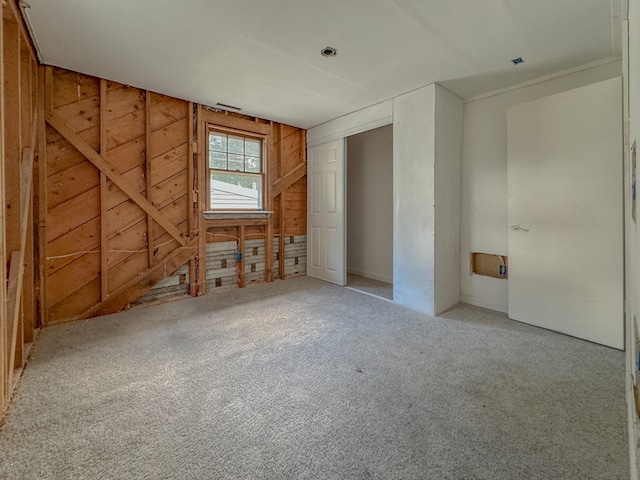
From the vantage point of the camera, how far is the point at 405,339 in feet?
8.04

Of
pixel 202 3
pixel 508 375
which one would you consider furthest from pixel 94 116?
pixel 508 375

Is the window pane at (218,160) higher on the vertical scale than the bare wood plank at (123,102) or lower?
lower

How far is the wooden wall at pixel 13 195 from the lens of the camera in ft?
4.94

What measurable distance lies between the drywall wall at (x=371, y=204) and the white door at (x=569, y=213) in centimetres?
186

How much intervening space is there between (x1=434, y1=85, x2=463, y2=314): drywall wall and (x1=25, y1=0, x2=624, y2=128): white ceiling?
265mm

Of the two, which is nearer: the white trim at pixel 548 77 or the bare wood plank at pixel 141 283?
the white trim at pixel 548 77

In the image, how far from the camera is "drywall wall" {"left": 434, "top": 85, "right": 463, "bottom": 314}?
3.02 metres

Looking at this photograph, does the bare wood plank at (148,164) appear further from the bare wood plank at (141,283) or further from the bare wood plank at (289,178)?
the bare wood plank at (289,178)

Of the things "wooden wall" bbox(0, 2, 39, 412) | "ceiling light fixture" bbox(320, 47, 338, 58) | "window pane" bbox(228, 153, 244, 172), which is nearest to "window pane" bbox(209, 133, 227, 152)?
"window pane" bbox(228, 153, 244, 172)

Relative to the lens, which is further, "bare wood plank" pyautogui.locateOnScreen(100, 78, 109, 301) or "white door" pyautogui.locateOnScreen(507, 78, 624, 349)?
"bare wood plank" pyautogui.locateOnScreen(100, 78, 109, 301)

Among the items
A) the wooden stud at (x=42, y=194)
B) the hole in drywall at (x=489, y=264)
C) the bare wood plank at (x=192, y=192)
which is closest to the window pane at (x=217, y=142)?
the bare wood plank at (x=192, y=192)

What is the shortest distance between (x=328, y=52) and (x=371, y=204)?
271 centimetres

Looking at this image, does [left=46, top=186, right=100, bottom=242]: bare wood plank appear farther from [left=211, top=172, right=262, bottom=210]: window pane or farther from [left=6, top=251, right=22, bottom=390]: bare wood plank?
[left=211, top=172, right=262, bottom=210]: window pane

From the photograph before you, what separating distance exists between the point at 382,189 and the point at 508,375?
320 cm
